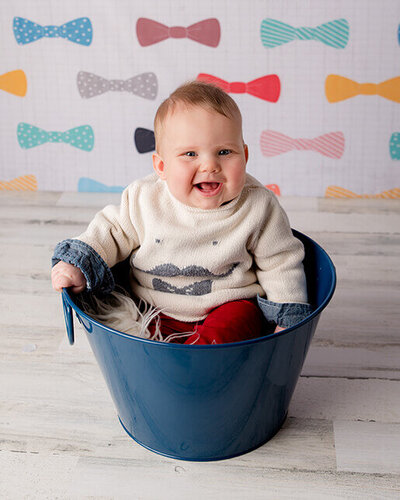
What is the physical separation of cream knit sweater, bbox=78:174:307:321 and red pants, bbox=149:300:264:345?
0.01m

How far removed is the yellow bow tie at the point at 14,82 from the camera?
5.76 ft

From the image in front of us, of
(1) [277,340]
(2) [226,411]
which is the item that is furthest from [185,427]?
(1) [277,340]

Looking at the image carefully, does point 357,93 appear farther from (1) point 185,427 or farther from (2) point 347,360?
(1) point 185,427

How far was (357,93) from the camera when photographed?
1.68 metres

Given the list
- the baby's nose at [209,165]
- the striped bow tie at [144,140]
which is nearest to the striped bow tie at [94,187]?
the striped bow tie at [144,140]

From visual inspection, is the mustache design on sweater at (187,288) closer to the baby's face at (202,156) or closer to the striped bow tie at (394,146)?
the baby's face at (202,156)

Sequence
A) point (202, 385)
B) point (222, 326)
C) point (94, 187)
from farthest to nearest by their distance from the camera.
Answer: point (94, 187), point (222, 326), point (202, 385)

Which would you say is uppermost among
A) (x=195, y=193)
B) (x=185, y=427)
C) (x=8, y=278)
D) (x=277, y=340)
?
(x=195, y=193)

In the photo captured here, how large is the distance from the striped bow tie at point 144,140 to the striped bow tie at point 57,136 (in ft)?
0.42

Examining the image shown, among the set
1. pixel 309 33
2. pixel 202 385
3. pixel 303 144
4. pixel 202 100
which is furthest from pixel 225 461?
pixel 309 33

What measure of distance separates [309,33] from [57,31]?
0.65 m

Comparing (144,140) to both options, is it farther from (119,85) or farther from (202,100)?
(202,100)

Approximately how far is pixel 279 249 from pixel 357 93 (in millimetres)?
844

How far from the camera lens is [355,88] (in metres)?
1.67
